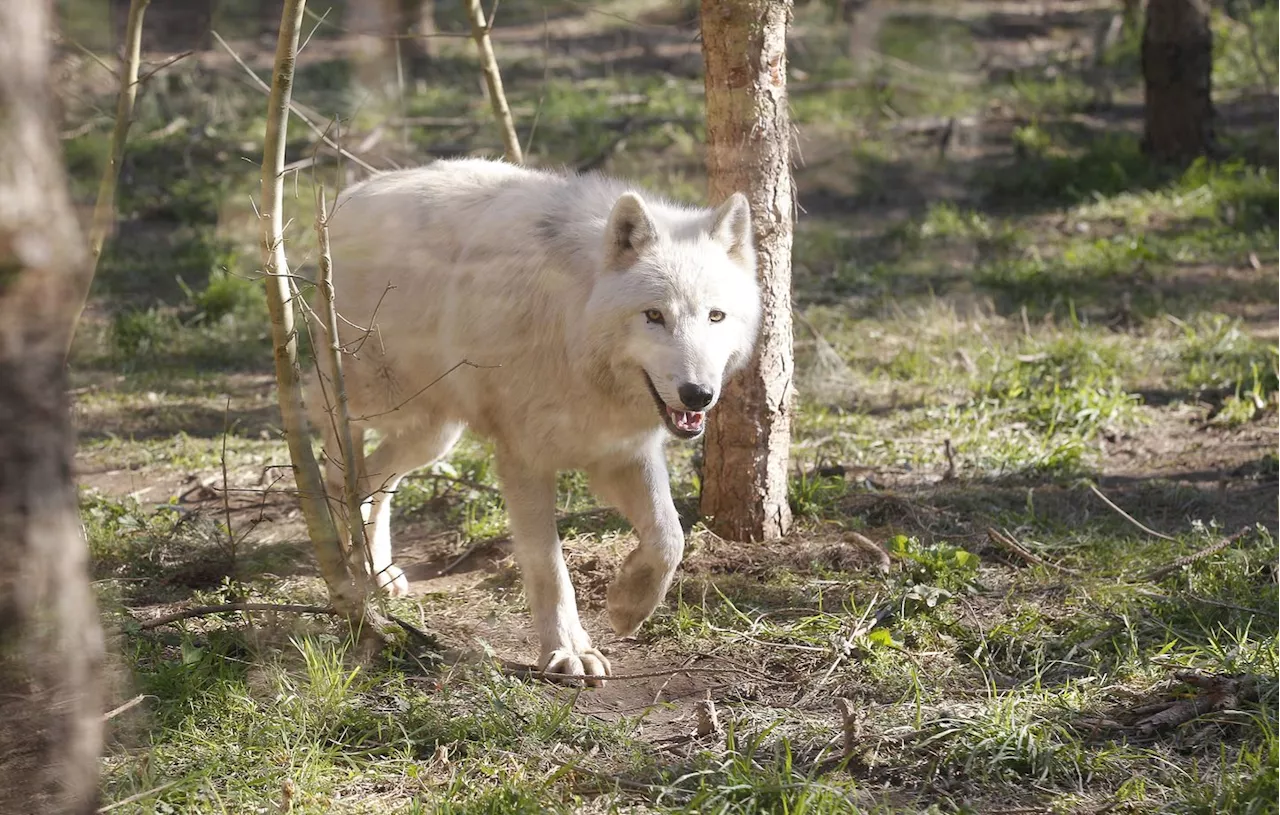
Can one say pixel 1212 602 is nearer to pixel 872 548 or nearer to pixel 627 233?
pixel 872 548

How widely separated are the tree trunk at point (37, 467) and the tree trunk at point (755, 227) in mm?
3035

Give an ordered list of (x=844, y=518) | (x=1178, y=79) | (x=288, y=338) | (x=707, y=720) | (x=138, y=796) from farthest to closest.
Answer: (x=1178, y=79) < (x=844, y=518) < (x=288, y=338) < (x=707, y=720) < (x=138, y=796)

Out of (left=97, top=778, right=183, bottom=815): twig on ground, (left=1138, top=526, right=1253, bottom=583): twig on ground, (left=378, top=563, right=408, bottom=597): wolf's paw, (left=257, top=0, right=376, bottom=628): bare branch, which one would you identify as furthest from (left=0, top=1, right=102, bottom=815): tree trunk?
(left=1138, top=526, right=1253, bottom=583): twig on ground

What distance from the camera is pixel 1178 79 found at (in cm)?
1097

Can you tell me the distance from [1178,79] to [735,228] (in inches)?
322

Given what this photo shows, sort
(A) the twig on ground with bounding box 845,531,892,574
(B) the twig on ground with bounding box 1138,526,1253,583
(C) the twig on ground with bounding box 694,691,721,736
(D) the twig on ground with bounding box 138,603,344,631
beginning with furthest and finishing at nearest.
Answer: (A) the twig on ground with bounding box 845,531,892,574, (B) the twig on ground with bounding box 1138,526,1253,583, (D) the twig on ground with bounding box 138,603,344,631, (C) the twig on ground with bounding box 694,691,721,736

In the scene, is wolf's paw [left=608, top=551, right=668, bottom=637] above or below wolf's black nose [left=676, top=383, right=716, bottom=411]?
below

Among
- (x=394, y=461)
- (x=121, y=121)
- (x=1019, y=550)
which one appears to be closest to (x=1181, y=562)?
(x=1019, y=550)

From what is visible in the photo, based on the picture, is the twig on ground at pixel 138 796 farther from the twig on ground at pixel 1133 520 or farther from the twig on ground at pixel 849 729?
the twig on ground at pixel 1133 520

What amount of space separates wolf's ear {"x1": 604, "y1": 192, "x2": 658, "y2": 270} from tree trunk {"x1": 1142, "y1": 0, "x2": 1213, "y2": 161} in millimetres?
8450

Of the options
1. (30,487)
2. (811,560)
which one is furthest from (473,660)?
(30,487)

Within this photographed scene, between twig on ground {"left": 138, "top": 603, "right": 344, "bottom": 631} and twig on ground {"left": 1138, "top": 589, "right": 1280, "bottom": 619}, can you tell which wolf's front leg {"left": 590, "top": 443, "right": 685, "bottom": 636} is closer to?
twig on ground {"left": 138, "top": 603, "right": 344, "bottom": 631}

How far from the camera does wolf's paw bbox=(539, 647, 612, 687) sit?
4.36 m

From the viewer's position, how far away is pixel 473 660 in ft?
14.4
